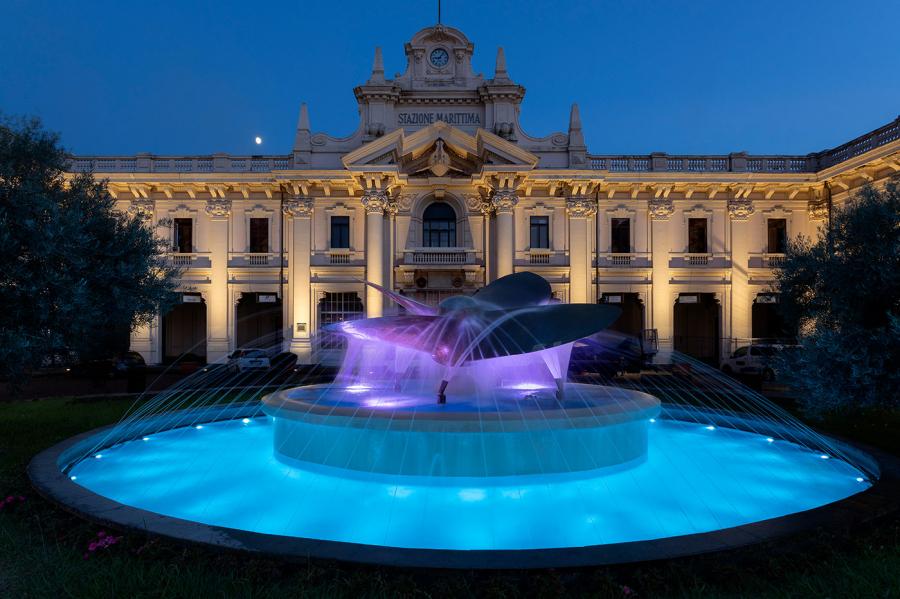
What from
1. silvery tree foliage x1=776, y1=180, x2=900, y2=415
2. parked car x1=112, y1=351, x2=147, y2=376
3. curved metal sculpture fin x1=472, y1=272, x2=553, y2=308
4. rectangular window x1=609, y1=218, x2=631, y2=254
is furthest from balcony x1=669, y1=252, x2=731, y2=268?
parked car x1=112, y1=351, x2=147, y2=376

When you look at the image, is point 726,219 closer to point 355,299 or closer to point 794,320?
point 794,320

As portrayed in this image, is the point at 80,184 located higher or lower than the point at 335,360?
higher

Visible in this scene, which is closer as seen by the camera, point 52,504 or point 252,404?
point 52,504

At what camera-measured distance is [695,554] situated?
4324mm

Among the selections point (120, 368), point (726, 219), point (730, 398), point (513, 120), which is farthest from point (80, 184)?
point (726, 219)

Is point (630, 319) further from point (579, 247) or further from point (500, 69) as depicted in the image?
point (500, 69)

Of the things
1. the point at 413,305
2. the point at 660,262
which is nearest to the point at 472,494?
the point at 413,305

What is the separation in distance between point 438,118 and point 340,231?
328 inches

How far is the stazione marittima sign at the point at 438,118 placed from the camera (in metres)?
29.8

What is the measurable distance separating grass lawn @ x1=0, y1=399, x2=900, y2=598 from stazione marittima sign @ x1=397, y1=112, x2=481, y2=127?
27.5 meters

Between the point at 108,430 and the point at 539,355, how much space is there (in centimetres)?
835

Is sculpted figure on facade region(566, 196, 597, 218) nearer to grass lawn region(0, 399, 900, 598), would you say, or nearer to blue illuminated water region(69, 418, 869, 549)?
blue illuminated water region(69, 418, 869, 549)

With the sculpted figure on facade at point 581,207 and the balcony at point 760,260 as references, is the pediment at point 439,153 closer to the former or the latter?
the sculpted figure on facade at point 581,207

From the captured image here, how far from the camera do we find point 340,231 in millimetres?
29719
